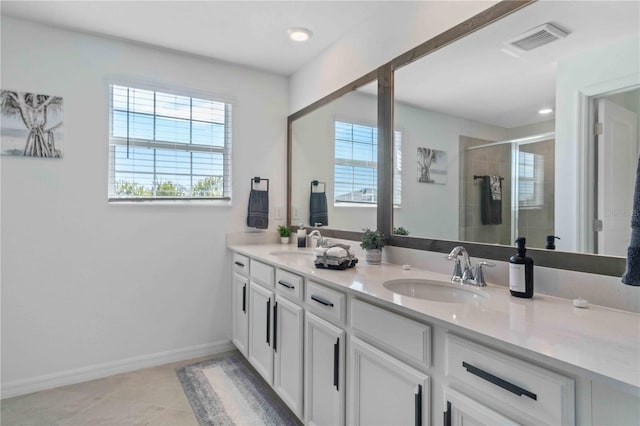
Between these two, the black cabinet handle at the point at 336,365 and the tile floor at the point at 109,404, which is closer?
the black cabinet handle at the point at 336,365

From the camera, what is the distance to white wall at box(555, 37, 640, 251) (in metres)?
1.16

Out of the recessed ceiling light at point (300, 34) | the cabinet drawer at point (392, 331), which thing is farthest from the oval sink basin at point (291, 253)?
the recessed ceiling light at point (300, 34)

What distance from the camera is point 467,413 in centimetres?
97

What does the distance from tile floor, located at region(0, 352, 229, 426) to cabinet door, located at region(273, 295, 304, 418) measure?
0.55m

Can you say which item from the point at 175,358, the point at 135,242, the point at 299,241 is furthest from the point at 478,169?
the point at 175,358

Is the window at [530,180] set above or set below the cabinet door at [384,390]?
above

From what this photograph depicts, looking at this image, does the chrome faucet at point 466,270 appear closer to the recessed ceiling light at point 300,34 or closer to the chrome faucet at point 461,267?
the chrome faucet at point 461,267

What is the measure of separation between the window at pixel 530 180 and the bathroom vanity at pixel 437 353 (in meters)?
0.37

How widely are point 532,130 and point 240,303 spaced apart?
2.20 metres

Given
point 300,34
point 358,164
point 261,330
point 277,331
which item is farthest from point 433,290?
point 300,34

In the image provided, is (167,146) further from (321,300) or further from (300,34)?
(321,300)

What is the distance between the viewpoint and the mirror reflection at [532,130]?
3.76ft

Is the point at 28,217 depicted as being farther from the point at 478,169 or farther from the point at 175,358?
the point at 478,169

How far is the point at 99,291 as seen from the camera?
250 centimetres
